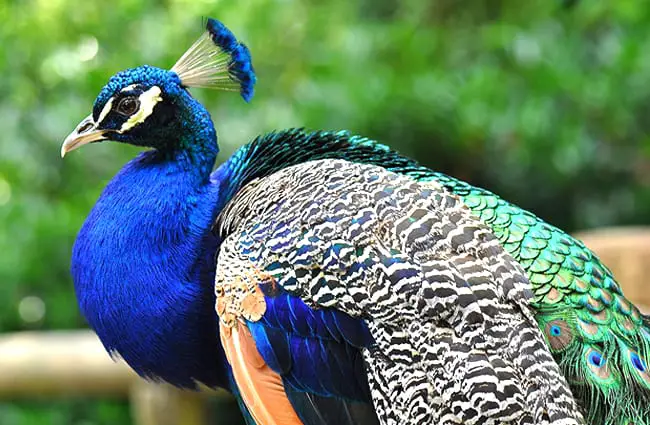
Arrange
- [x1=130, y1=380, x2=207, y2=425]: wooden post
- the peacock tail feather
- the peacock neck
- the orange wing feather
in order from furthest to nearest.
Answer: [x1=130, y1=380, x2=207, y2=425]: wooden post → the peacock neck → the orange wing feather → the peacock tail feather

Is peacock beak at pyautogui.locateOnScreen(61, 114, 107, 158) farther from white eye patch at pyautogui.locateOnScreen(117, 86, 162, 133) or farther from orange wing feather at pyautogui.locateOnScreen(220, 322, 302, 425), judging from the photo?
orange wing feather at pyautogui.locateOnScreen(220, 322, 302, 425)

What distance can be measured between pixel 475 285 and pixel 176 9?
4111 millimetres

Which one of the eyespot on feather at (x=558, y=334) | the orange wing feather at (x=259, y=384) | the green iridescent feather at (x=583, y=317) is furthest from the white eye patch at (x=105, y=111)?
the eyespot on feather at (x=558, y=334)

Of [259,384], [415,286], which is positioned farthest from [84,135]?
[415,286]

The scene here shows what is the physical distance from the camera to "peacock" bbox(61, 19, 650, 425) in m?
2.05

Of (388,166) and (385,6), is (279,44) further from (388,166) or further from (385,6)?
(388,166)

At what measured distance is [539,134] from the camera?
476cm

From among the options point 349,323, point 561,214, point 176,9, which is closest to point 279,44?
point 176,9

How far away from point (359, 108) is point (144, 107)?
221cm

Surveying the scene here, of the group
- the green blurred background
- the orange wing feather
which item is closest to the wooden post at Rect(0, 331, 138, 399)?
the green blurred background

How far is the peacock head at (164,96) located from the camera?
8.43 ft

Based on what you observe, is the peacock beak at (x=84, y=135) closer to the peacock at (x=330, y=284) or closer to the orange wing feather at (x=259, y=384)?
the peacock at (x=330, y=284)

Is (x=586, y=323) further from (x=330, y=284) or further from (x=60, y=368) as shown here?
(x=60, y=368)

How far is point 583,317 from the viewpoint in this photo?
2.17 m
